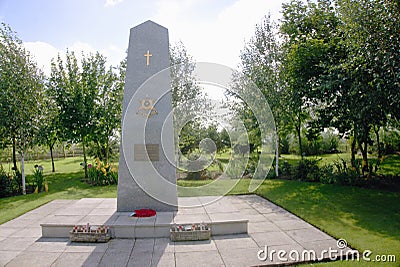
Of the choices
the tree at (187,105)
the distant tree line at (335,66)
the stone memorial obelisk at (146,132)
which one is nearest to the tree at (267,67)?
the distant tree line at (335,66)

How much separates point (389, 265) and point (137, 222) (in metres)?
4.05

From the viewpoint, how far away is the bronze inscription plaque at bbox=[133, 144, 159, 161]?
5699 millimetres

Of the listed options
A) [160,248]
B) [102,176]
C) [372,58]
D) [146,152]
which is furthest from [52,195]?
[372,58]

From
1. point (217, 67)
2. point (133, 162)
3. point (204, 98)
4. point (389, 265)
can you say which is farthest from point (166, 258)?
point (204, 98)

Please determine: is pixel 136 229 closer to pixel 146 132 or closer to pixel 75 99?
pixel 146 132

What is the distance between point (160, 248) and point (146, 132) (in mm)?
2512

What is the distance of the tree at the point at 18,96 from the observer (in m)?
8.43

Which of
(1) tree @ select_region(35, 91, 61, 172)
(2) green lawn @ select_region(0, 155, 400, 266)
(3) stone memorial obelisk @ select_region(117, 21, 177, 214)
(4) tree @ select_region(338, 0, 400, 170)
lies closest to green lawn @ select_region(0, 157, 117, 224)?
(2) green lawn @ select_region(0, 155, 400, 266)

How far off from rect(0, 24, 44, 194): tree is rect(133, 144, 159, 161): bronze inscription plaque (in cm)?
538

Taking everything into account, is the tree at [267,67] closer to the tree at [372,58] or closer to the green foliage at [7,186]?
the tree at [372,58]

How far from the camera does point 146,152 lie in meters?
5.72

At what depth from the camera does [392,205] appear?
642cm

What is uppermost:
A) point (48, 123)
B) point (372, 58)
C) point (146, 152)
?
point (372, 58)

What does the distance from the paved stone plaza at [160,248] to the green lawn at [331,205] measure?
52cm
